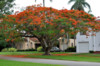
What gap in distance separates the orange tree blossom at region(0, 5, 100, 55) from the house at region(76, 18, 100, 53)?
321 inches

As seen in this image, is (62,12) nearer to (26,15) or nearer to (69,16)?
(69,16)

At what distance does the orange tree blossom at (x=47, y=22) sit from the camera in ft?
82.5

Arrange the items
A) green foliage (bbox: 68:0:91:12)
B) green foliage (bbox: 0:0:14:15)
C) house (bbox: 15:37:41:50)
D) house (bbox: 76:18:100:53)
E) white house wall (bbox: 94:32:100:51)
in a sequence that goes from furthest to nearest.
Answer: house (bbox: 15:37:41:50)
green foliage (bbox: 68:0:91:12)
house (bbox: 76:18:100:53)
white house wall (bbox: 94:32:100:51)
green foliage (bbox: 0:0:14:15)

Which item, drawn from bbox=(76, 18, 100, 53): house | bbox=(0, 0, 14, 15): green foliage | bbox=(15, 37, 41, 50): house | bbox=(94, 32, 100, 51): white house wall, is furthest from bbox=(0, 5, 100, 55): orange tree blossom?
bbox=(15, 37, 41, 50): house

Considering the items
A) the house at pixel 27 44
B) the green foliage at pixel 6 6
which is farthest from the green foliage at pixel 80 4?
the green foliage at pixel 6 6

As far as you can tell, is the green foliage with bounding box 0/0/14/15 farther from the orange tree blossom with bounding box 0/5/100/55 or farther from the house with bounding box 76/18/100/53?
the house with bounding box 76/18/100/53

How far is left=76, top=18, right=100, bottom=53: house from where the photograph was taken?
115ft

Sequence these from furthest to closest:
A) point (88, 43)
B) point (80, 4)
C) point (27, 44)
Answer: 1. point (27, 44)
2. point (80, 4)
3. point (88, 43)

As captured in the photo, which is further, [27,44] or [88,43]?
[27,44]

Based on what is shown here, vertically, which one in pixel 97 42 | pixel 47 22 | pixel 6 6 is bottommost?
pixel 97 42

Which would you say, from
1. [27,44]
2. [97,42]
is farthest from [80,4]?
[27,44]

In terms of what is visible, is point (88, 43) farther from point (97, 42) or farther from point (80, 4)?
point (80, 4)

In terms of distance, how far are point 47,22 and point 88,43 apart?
1459 cm

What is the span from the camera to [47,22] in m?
25.3
